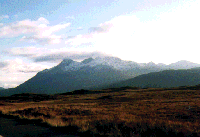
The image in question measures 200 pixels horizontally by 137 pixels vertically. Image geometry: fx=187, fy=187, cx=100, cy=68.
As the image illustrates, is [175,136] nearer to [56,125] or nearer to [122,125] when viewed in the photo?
[122,125]

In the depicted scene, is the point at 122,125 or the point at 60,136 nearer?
the point at 60,136

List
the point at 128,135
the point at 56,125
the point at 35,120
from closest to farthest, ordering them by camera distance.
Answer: the point at 128,135 → the point at 56,125 → the point at 35,120

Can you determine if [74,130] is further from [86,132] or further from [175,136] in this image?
[175,136]

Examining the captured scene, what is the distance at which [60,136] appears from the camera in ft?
34.4

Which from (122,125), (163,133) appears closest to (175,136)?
(163,133)

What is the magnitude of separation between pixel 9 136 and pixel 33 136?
4.94ft

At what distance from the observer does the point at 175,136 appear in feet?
32.1

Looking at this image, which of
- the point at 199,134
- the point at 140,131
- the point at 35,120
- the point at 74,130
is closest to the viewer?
the point at 199,134

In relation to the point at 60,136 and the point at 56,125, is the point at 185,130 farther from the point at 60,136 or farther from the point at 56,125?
the point at 56,125

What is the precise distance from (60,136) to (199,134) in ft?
24.1

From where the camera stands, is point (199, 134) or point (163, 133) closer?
point (199, 134)

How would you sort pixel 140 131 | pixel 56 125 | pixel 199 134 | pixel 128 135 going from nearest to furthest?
pixel 199 134, pixel 128 135, pixel 140 131, pixel 56 125

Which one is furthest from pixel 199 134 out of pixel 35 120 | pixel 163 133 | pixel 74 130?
pixel 35 120

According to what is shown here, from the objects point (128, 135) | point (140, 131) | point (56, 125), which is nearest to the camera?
point (128, 135)
